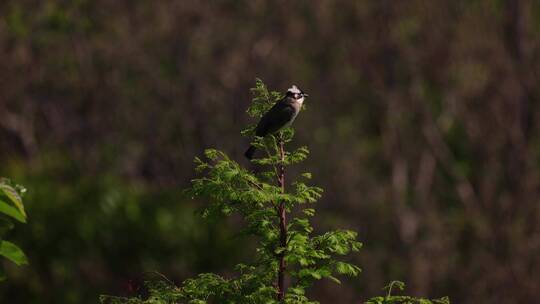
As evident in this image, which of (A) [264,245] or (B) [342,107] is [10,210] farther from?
(B) [342,107]

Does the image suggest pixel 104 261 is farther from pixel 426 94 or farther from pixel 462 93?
pixel 426 94

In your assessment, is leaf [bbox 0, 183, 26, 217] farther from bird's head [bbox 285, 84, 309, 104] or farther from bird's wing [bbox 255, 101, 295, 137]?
bird's head [bbox 285, 84, 309, 104]

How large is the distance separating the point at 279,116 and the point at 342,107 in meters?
17.1

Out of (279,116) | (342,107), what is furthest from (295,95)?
(342,107)

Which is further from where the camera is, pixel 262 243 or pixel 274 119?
pixel 274 119

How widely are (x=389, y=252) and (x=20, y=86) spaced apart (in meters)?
9.17

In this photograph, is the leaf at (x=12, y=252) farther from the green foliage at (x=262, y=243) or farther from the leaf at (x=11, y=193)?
the green foliage at (x=262, y=243)

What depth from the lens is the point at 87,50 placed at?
74.9 feet

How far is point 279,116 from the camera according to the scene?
22.5 ft

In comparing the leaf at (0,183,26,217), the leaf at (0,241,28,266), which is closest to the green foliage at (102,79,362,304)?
the leaf at (0,241,28,266)

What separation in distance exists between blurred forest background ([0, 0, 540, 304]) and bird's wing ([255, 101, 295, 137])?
12737 mm

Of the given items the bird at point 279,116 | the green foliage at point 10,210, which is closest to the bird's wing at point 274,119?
the bird at point 279,116

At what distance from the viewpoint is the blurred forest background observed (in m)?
20.6

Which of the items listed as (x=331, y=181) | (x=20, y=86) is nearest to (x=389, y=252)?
(x=331, y=181)
